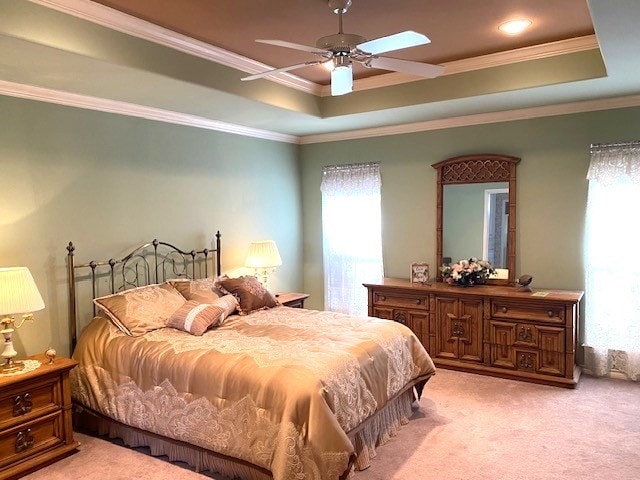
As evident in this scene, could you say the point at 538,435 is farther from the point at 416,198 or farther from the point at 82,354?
the point at 82,354

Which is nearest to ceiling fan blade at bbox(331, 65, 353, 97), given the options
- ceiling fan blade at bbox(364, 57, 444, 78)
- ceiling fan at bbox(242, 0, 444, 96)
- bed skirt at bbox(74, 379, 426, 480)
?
ceiling fan at bbox(242, 0, 444, 96)

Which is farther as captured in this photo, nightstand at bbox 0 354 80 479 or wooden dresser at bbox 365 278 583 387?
wooden dresser at bbox 365 278 583 387

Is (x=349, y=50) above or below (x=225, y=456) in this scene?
above

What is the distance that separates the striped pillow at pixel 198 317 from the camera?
3467 mm

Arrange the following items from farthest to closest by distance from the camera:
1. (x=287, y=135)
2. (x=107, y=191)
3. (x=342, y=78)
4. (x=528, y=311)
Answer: (x=287, y=135), (x=528, y=311), (x=107, y=191), (x=342, y=78)

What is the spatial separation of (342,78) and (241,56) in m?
1.35

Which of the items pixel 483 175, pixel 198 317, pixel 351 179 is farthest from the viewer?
pixel 351 179

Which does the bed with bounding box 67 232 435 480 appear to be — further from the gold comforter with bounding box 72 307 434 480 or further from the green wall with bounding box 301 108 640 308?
the green wall with bounding box 301 108 640 308

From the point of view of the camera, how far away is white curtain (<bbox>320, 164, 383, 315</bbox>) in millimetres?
5629

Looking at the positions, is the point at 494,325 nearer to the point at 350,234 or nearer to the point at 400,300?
the point at 400,300

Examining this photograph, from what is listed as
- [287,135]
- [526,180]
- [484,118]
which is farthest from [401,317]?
[287,135]

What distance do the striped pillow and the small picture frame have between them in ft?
7.17

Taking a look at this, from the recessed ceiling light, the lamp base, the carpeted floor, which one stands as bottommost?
the carpeted floor

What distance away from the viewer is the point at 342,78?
2.77 m
